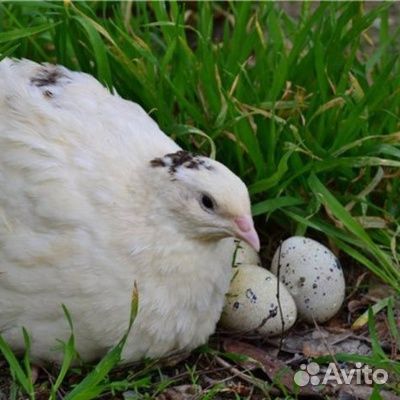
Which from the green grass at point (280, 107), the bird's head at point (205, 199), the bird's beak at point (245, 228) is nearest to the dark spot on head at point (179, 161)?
the bird's head at point (205, 199)

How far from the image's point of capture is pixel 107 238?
2.60 metres

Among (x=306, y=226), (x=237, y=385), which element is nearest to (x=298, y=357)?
(x=237, y=385)

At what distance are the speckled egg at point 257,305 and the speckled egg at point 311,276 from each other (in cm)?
5

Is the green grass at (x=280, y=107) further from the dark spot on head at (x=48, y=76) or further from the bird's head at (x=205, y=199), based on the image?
the bird's head at (x=205, y=199)

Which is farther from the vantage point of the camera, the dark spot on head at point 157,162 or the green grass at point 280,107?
the green grass at point 280,107

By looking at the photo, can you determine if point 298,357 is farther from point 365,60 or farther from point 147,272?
point 365,60

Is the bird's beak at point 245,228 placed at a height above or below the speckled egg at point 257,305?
above

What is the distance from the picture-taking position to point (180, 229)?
266 centimetres

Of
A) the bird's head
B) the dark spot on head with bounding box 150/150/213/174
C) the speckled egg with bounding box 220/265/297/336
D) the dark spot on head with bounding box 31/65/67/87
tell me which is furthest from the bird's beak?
the dark spot on head with bounding box 31/65/67/87

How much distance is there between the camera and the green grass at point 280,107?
123 inches

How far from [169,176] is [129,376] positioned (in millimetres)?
530

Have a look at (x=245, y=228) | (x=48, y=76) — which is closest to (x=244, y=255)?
(x=245, y=228)

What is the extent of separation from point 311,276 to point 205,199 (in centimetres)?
50

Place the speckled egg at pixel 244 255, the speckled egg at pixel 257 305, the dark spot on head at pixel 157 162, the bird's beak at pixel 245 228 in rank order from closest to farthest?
the bird's beak at pixel 245 228, the dark spot on head at pixel 157 162, the speckled egg at pixel 257 305, the speckled egg at pixel 244 255
